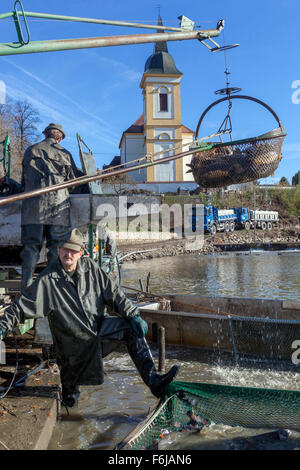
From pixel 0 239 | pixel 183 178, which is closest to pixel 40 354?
pixel 0 239

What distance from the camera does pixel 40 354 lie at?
7031 mm

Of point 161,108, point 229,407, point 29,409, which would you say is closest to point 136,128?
point 161,108

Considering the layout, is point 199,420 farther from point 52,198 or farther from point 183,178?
point 183,178

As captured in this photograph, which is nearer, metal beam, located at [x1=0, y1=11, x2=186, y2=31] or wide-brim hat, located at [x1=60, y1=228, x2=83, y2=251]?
wide-brim hat, located at [x1=60, y1=228, x2=83, y2=251]

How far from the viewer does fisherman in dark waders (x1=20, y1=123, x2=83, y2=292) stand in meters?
6.26

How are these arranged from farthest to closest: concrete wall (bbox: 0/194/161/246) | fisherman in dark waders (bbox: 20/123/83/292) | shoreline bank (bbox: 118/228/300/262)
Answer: shoreline bank (bbox: 118/228/300/262) < concrete wall (bbox: 0/194/161/246) < fisherman in dark waders (bbox: 20/123/83/292)

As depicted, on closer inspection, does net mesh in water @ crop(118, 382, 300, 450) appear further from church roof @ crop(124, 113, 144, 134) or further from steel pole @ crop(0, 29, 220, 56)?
church roof @ crop(124, 113, 144, 134)

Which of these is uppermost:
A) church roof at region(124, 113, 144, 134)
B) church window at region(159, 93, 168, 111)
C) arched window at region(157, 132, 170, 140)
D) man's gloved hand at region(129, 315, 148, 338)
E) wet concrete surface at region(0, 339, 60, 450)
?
church window at region(159, 93, 168, 111)

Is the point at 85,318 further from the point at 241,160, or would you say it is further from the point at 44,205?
the point at 241,160

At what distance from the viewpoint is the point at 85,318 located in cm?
443

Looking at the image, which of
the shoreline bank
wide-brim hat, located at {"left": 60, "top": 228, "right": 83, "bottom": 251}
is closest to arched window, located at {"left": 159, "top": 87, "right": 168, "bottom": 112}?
the shoreline bank

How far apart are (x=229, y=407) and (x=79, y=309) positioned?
6.21ft

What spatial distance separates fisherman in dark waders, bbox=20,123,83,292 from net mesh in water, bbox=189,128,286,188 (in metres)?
2.27

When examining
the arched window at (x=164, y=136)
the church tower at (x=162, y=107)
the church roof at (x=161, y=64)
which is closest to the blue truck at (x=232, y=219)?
the church tower at (x=162, y=107)
